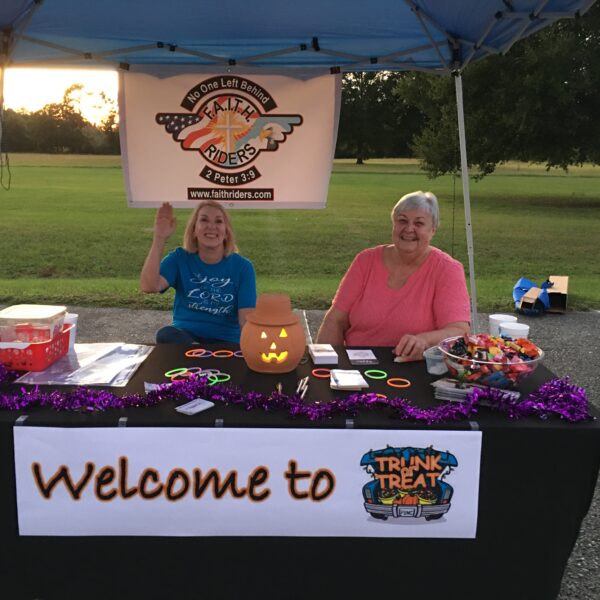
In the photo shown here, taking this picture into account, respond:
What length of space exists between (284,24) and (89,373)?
218cm

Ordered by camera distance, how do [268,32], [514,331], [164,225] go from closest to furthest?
1. [514,331]
2. [164,225]
3. [268,32]

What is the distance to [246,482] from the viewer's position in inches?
64.9

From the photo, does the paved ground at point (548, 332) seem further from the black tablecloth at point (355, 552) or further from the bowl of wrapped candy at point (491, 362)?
the black tablecloth at point (355, 552)

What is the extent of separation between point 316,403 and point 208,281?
1.45 metres

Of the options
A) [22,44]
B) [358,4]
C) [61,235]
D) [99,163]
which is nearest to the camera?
[358,4]

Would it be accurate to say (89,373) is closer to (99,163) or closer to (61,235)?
(61,235)

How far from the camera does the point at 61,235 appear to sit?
47.9 feet

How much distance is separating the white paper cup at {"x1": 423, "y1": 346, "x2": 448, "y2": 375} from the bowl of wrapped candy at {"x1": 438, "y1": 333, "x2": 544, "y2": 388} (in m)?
0.10

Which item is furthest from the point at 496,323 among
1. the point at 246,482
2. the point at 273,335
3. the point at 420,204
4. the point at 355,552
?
the point at 246,482

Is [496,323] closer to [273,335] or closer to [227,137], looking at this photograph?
[273,335]

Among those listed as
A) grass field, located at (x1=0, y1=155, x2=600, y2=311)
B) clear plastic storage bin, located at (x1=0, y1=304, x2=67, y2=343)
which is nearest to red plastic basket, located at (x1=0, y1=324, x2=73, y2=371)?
clear plastic storage bin, located at (x1=0, y1=304, x2=67, y2=343)

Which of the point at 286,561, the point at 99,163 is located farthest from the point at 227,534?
the point at 99,163

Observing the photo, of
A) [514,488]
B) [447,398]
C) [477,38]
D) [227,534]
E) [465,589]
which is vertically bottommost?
[465,589]

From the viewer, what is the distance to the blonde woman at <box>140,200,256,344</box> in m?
3.02
